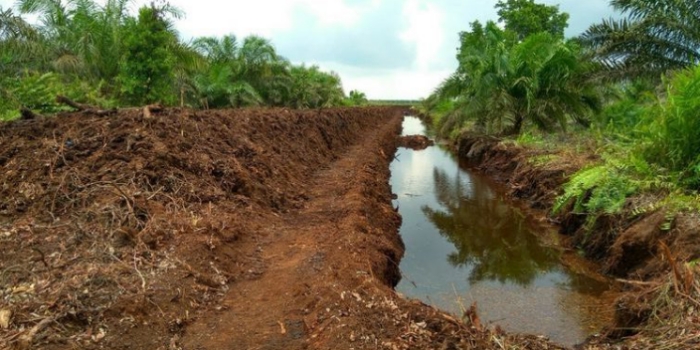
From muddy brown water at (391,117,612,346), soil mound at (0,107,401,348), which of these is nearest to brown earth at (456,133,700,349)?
muddy brown water at (391,117,612,346)

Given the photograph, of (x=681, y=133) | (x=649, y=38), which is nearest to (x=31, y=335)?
(x=681, y=133)

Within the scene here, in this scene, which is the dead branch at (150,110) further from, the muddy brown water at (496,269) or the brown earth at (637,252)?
the brown earth at (637,252)

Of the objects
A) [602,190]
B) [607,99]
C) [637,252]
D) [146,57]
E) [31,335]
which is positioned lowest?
[637,252]

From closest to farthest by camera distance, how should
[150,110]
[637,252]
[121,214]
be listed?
[121,214] < [637,252] < [150,110]

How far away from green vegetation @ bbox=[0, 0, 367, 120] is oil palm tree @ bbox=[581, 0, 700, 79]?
432 inches

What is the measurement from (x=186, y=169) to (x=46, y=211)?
6.19 ft

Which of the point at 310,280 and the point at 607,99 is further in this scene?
the point at 607,99

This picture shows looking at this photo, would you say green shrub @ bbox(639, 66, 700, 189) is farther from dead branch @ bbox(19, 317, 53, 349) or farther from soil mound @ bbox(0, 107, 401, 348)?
dead branch @ bbox(19, 317, 53, 349)

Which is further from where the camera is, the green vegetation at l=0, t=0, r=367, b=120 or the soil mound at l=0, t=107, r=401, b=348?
the green vegetation at l=0, t=0, r=367, b=120

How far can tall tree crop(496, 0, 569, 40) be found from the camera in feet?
138

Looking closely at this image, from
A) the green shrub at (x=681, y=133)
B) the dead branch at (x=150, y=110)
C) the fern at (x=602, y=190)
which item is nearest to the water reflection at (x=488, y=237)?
the fern at (x=602, y=190)

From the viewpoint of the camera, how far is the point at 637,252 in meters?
6.70

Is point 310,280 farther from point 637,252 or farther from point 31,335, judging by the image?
point 637,252

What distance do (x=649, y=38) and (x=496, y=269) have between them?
9.05 metres
